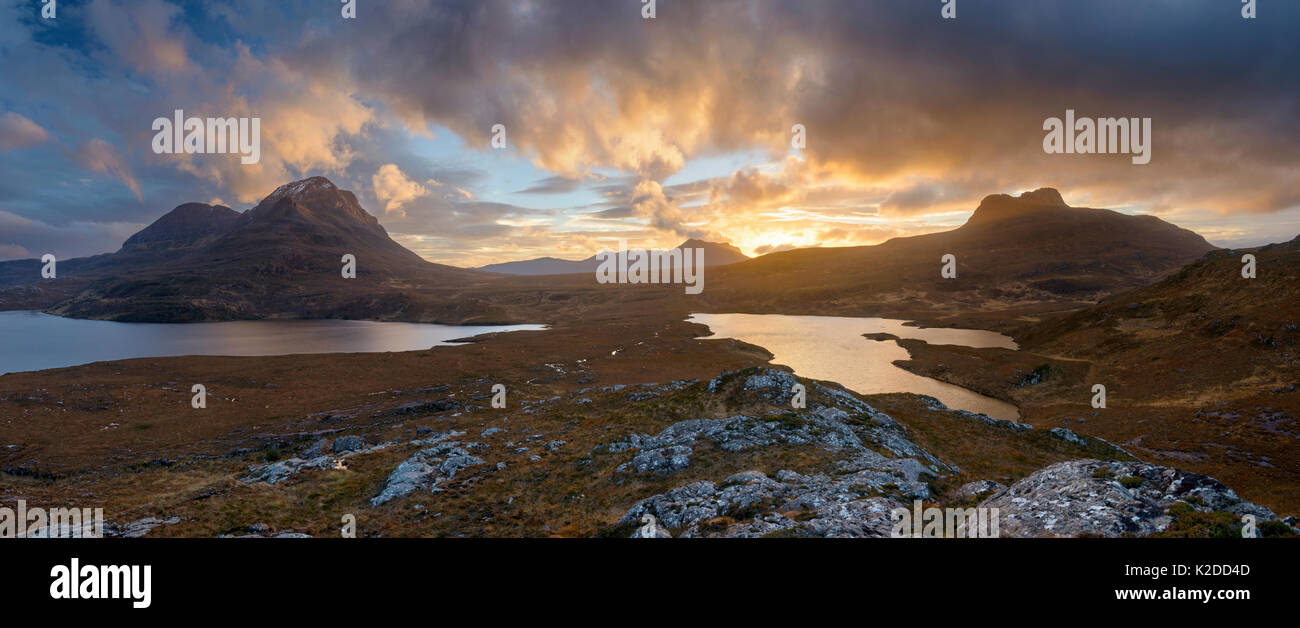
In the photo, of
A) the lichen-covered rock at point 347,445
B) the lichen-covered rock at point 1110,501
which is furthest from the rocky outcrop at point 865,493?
the lichen-covered rock at point 347,445

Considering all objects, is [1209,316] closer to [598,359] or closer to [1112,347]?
[1112,347]

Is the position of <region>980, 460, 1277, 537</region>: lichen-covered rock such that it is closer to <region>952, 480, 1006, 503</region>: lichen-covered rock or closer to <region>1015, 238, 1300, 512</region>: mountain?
<region>952, 480, 1006, 503</region>: lichen-covered rock

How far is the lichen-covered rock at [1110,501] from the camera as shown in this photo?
10.8 meters

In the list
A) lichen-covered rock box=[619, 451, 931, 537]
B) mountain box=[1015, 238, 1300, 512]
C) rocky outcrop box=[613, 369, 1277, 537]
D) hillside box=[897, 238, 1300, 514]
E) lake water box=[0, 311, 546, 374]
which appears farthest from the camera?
lake water box=[0, 311, 546, 374]

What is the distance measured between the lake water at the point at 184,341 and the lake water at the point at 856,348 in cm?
8285

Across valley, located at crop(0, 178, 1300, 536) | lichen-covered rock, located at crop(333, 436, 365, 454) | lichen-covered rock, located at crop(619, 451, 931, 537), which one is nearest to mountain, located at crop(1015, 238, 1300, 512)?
valley, located at crop(0, 178, 1300, 536)

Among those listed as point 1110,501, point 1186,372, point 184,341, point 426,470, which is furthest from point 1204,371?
point 184,341

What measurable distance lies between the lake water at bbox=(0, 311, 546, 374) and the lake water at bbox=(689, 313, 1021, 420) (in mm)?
82855

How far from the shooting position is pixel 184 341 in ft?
390

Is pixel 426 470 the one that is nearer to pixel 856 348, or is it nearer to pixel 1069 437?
pixel 1069 437

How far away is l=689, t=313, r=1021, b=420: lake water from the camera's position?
58.1m

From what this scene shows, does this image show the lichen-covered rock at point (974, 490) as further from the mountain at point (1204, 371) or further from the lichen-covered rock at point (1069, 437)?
the mountain at point (1204, 371)
